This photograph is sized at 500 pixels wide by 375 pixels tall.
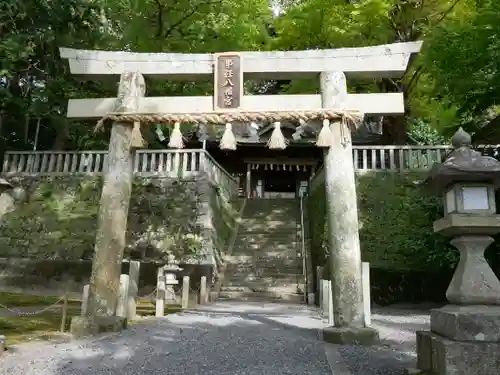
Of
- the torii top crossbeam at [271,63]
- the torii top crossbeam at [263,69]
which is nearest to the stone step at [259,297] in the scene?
the torii top crossbeam at [263,69]

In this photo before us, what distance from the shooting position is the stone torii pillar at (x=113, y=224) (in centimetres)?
725

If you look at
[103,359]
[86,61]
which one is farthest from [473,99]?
[103,359]

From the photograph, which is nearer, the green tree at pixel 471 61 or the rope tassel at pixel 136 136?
the rope tassel at pixel 136 136

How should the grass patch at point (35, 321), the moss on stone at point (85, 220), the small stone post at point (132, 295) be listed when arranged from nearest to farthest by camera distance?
the grass patch at point (35, 321) < the small stone post at point (132, 295) < the moss on stone at point (85, 220)

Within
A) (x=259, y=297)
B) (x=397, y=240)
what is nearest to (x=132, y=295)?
(x=259, y=297)

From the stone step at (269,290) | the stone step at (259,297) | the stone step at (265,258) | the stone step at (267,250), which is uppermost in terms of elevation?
the stone step at (267,250)

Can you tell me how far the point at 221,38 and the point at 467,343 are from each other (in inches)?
559

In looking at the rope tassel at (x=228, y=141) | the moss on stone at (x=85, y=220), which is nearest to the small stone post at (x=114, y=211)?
the rope tassel at (x=228, y=141)

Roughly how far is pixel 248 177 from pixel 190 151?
22.5 ft

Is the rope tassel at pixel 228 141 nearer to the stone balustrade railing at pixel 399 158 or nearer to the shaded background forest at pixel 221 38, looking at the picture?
the shaded background forest at pixel 221 38

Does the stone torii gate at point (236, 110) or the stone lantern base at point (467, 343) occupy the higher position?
the stone torii gate at point (236, 110)

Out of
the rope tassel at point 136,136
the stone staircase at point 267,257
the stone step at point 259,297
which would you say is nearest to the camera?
the rope tassel at point 136,136

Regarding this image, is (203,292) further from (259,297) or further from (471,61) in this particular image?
(471,61)

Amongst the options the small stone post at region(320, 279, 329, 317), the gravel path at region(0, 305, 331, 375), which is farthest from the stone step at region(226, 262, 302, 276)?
the gravel path at region(0, 305, 331, 375)
